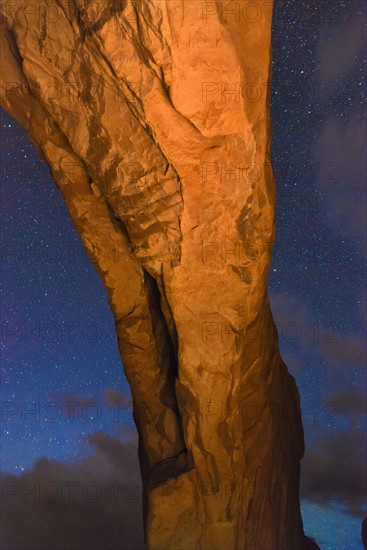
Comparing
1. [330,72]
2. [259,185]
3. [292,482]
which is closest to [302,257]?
[330,72]

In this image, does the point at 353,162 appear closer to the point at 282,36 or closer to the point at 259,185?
the point at 282,36

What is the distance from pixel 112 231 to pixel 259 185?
1123 millimetres

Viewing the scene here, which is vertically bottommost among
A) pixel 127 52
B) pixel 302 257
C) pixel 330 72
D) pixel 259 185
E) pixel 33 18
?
pixel 259 185

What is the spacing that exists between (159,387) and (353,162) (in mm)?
4003

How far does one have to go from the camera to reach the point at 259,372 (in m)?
4.18

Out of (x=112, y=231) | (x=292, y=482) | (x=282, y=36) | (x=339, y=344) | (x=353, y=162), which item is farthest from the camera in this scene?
(x=339, y=344)

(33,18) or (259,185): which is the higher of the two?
(33,18)

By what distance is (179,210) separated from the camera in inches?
134

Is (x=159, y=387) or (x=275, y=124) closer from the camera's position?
(x=159, y=387)

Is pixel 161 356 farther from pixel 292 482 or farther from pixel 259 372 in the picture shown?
pixel 292 482

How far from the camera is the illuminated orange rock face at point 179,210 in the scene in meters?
3.03

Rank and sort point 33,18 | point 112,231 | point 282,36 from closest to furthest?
point 33,18
point 112,231
point 282,36

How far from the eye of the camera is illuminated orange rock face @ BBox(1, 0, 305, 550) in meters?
3.03

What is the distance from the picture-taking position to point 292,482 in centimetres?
511
